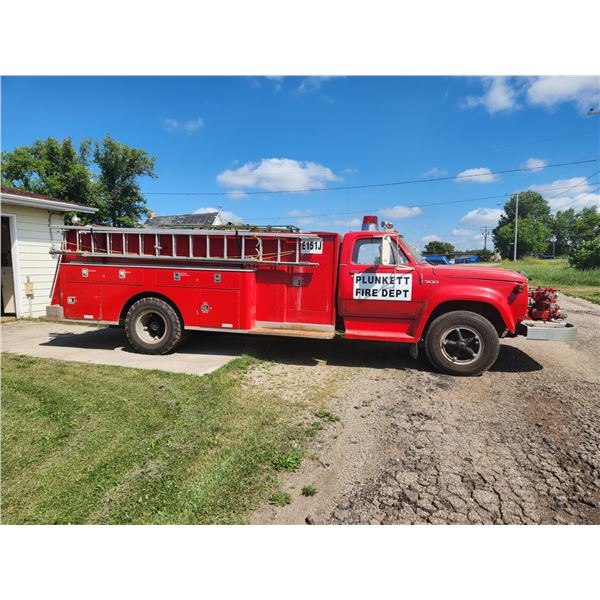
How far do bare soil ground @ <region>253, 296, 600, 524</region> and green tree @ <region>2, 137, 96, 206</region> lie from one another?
79.2 ft

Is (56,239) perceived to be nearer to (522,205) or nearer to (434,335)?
(434,335)

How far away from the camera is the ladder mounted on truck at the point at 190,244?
5.80 m

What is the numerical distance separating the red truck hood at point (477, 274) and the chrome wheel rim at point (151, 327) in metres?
4.65

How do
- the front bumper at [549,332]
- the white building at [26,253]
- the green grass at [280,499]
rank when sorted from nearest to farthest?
the green grass at [280,499] < the front bumper at [549,332] < the white building at [26,253]

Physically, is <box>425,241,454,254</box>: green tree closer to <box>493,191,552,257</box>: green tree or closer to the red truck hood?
<box>493,191,552,257</box>: green tree

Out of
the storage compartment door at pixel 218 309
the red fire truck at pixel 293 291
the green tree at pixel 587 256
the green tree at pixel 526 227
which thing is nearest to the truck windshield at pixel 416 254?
the red fire truck at pixel 293 291

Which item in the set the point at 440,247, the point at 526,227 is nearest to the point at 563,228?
the point at 526,227

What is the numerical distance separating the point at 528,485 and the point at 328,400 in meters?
2.20

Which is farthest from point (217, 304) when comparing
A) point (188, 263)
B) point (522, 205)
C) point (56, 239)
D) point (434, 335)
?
point (522, 205)

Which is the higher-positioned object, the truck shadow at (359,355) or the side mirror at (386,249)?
the side mirror at (386,249)

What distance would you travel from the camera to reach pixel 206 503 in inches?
97.5

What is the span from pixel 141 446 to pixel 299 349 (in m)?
3.96

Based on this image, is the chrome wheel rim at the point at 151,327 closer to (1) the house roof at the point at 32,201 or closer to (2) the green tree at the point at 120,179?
(1) the house roof at the point at 32,201

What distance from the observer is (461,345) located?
17.5 feet
